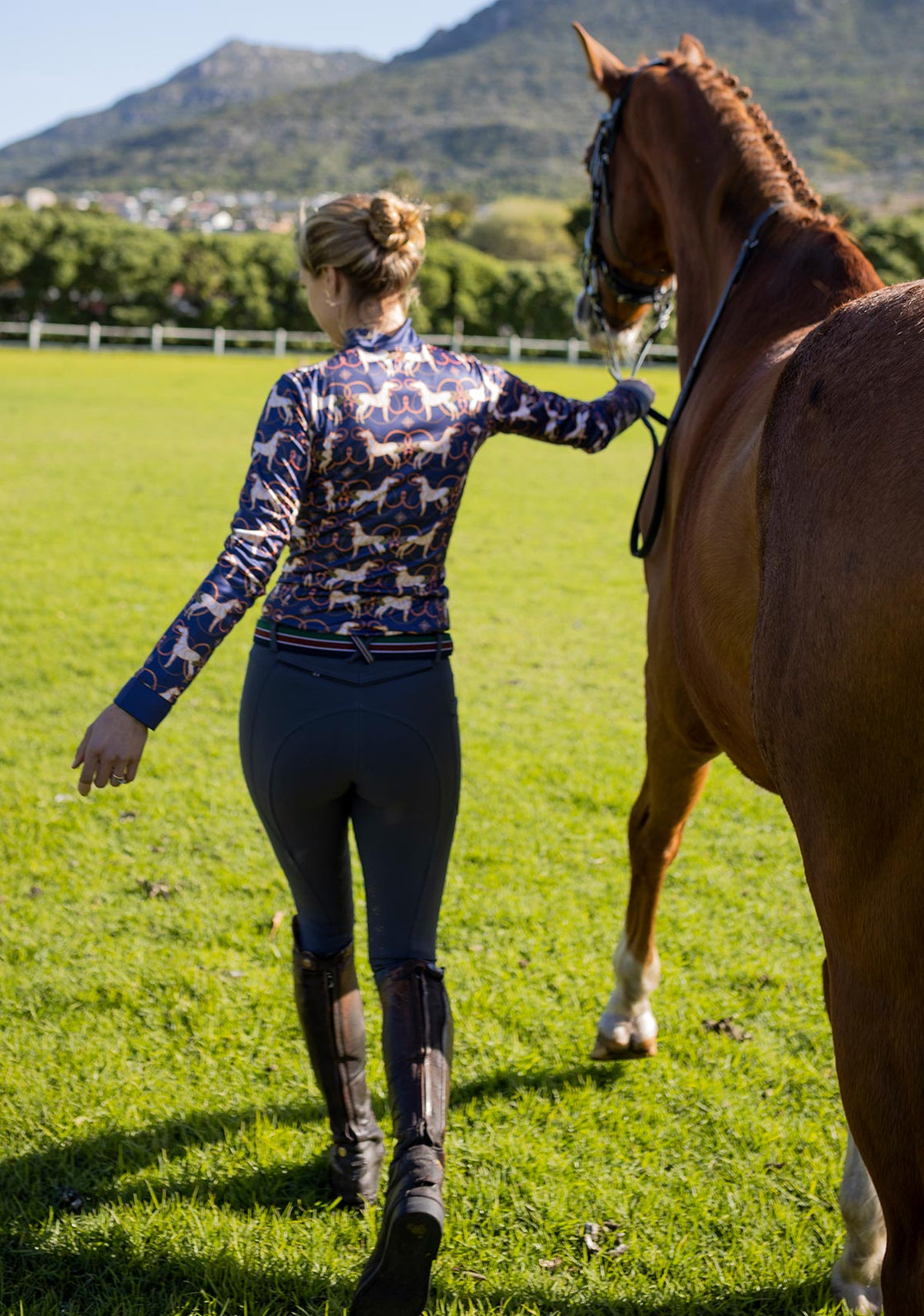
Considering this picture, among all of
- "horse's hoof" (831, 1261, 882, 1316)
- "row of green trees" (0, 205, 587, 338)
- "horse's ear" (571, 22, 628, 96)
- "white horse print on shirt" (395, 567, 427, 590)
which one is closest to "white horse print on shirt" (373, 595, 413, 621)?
"white horse print on shirt" (395, 567, 427, 590)

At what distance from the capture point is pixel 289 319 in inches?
1478

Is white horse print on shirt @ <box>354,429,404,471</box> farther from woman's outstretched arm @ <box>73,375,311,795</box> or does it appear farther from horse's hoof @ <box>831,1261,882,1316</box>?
horse's hoof @ <box>831,1261,882,1316</box>

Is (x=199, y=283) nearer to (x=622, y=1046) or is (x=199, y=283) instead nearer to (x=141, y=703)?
(x=622, y=1046)

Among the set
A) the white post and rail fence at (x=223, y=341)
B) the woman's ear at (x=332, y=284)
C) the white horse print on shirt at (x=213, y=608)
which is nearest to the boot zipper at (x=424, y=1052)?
the white horse print on shirt at (x=213, y=608)

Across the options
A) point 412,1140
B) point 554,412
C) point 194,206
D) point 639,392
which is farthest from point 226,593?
point 194,206

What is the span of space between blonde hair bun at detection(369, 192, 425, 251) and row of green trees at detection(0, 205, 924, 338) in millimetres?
35567

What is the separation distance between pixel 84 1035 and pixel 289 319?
3665 centimetres

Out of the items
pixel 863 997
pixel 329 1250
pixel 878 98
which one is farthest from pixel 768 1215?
pixel 878 98

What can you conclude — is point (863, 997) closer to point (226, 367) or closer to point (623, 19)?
point (226, 367)

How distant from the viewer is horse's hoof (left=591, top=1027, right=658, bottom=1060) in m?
3.26

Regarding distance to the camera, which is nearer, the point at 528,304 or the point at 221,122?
the point at 528,304

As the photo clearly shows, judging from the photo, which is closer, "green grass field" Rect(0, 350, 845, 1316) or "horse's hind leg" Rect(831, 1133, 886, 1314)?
"horse's hind leg" Rect(831, 1133, 886, 1314)

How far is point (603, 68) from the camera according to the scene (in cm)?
380

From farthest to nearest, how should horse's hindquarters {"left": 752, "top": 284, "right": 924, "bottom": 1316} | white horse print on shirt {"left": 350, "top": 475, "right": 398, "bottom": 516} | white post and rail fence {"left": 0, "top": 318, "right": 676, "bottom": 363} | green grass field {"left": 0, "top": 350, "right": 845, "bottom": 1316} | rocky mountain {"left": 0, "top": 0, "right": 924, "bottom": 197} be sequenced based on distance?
rocky mountain {"left": 0, "top": 0, "right": 924, "bottom": 197} < white post and rail fence {"left": 0, "top": 318, "right": 676, "bottom": 363} < green grass field {"left": 0, "top": 350, "right": 845, "bottom": 1316} < white horse print on shirt {"left": 350, "top": 475, "right": 398, "bottom": 516} < horse's hindquarters {"left": 752, "top": 284, "right": 924, "bottom": 1316}
